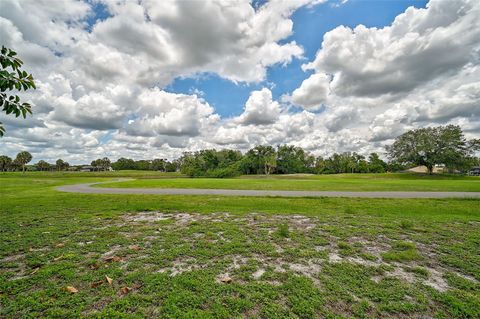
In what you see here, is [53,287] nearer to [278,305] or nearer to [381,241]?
[278,305]

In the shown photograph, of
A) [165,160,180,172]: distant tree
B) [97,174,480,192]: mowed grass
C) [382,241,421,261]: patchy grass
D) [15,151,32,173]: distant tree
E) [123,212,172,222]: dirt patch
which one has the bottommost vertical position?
[97,174,480,192]: mowed grass

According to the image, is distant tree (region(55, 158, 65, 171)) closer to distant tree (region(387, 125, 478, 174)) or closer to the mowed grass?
the mowed grass

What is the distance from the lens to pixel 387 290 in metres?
3.25

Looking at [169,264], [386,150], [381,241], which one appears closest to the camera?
[169,264]

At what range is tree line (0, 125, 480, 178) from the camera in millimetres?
54438

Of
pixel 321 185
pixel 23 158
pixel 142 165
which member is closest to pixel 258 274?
pixel 321 185

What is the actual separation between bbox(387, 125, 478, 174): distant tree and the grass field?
63.5 m

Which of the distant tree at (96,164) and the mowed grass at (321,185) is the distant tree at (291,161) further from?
the distant tree at (96,164)

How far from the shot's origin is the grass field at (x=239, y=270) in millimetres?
2850

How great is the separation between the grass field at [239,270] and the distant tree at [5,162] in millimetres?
150705

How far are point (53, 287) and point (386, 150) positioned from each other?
74.8 metres

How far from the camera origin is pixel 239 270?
3910 mm

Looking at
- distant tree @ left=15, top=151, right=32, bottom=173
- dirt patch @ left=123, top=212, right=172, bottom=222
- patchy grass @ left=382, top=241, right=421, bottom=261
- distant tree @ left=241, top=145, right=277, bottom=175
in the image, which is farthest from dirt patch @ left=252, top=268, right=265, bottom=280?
distant tree @ left=15, top=151, right=32, bottom=173

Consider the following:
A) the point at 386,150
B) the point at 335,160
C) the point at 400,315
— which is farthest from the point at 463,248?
the point at 335,160
